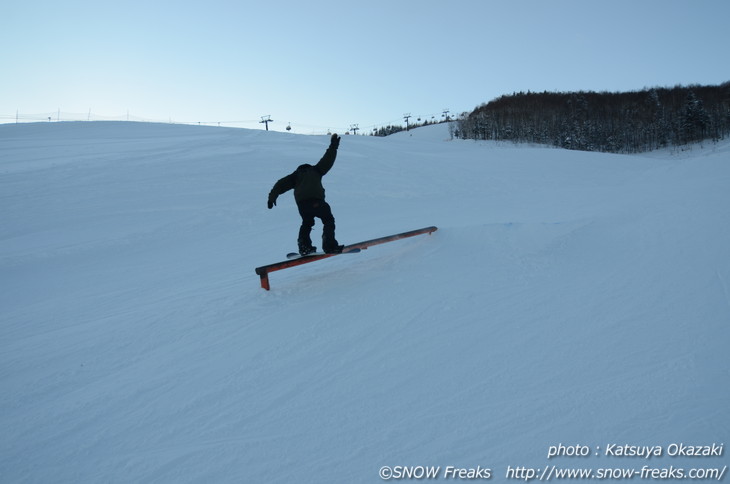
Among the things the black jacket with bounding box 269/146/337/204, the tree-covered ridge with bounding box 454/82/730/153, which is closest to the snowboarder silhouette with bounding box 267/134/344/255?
the black jacket with bounding box 269/146/337/204

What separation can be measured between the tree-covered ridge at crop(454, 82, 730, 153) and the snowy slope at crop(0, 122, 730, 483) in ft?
140

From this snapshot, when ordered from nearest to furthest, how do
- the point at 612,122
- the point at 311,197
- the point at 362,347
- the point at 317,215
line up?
1. the point at 362,347
2. the point at 311,197
3. the point at 317,215
4. the point at 612,122

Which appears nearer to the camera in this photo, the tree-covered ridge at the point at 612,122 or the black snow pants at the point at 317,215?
the black snow pants at the point at 317,215

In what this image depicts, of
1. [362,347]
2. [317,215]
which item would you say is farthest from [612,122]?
[362,347]

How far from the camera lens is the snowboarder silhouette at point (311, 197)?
17.5 feet

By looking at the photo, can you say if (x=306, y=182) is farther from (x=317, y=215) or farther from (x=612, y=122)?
(x=612, y=122)

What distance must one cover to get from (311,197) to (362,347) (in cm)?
240

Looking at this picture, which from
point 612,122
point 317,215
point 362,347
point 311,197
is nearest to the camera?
point 362,347

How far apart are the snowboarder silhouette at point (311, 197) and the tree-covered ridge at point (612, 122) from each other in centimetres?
4370

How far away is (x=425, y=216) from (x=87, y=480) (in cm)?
921

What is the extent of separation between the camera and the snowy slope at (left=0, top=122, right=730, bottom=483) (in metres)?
2.54

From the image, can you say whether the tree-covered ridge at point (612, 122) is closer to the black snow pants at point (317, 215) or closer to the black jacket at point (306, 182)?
the black jacket at point (306, 182)

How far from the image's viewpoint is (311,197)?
532cm

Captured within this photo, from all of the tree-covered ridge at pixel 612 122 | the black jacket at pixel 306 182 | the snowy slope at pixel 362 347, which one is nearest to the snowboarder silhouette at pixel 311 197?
the black jacket at pixel 306 182
